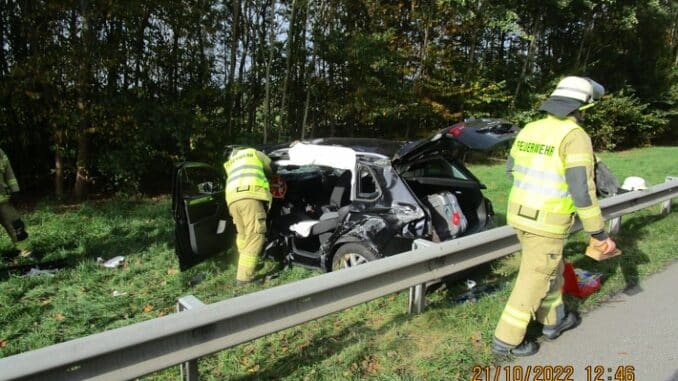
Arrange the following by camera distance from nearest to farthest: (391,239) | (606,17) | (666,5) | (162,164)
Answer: (391,239) < (162,164) < (606,17) < (666,5)

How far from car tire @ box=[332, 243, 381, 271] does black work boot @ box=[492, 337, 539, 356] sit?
1.26 meters

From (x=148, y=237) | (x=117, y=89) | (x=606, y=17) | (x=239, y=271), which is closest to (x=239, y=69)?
(x=117, y=89)

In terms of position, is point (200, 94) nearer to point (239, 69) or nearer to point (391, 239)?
point (239, 69)

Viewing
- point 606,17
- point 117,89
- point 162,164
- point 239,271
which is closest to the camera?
point 239,271

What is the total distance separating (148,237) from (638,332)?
575 centimetres

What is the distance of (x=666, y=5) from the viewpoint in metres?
22.4

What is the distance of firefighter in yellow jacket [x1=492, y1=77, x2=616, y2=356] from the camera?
3.02 m

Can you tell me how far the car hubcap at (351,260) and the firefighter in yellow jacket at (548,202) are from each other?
4.69ft

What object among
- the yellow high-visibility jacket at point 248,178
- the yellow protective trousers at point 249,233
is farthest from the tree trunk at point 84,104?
the yellow protective trousers at point 249,233

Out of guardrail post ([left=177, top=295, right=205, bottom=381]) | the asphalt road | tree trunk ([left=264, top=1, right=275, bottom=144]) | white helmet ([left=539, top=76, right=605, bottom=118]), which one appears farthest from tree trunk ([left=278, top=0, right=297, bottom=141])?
guardrail post ([left=177, top=295, right=205, bottom=381])

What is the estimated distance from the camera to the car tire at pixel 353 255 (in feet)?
13.8

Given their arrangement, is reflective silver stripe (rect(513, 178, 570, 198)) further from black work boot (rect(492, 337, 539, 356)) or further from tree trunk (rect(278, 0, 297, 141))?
tree trunk (rect(278, 0, 297, 141))

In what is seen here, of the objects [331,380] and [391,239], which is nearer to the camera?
[331,380]

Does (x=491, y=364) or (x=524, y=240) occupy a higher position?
(x=524, y=240)
